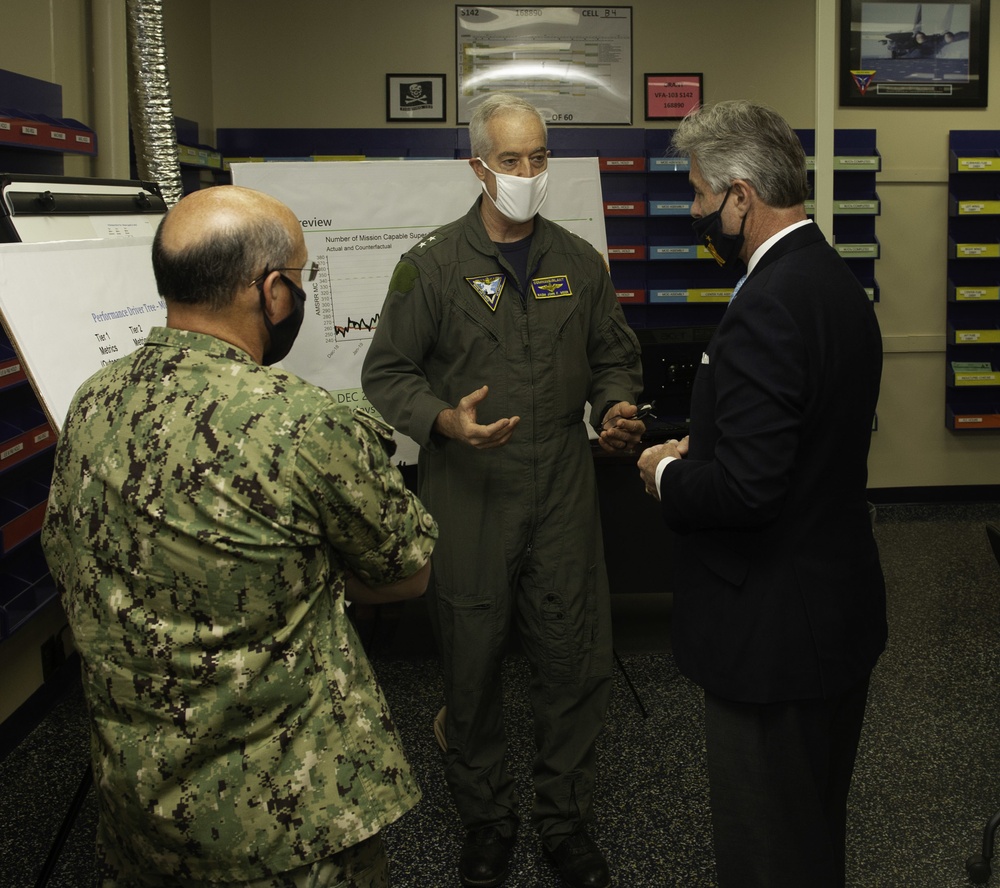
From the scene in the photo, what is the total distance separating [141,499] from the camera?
1052mm

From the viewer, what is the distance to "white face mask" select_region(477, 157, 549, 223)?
2008 millimetres

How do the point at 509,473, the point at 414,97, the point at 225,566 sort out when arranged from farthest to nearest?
the point at 414,97
the point at 509,473
the point at 225,566

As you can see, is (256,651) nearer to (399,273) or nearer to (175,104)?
(399,273)

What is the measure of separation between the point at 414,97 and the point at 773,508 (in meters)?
4.12

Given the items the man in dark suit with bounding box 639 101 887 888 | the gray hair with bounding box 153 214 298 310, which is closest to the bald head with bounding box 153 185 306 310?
the gray hair with bounding box 153 214 298 310

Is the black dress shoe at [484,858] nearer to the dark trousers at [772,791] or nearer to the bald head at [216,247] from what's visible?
the dark trousers at [772,791]

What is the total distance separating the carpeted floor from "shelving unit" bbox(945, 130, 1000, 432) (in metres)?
1.82

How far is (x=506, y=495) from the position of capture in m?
1.99

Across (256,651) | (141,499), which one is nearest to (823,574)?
(256,651)

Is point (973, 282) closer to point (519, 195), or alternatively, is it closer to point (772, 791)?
point (519, 195)

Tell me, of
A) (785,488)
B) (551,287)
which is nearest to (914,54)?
(551,287)

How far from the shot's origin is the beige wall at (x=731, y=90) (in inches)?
190

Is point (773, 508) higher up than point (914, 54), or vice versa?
point (914, 54)

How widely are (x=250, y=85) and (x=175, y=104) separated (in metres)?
0.74
